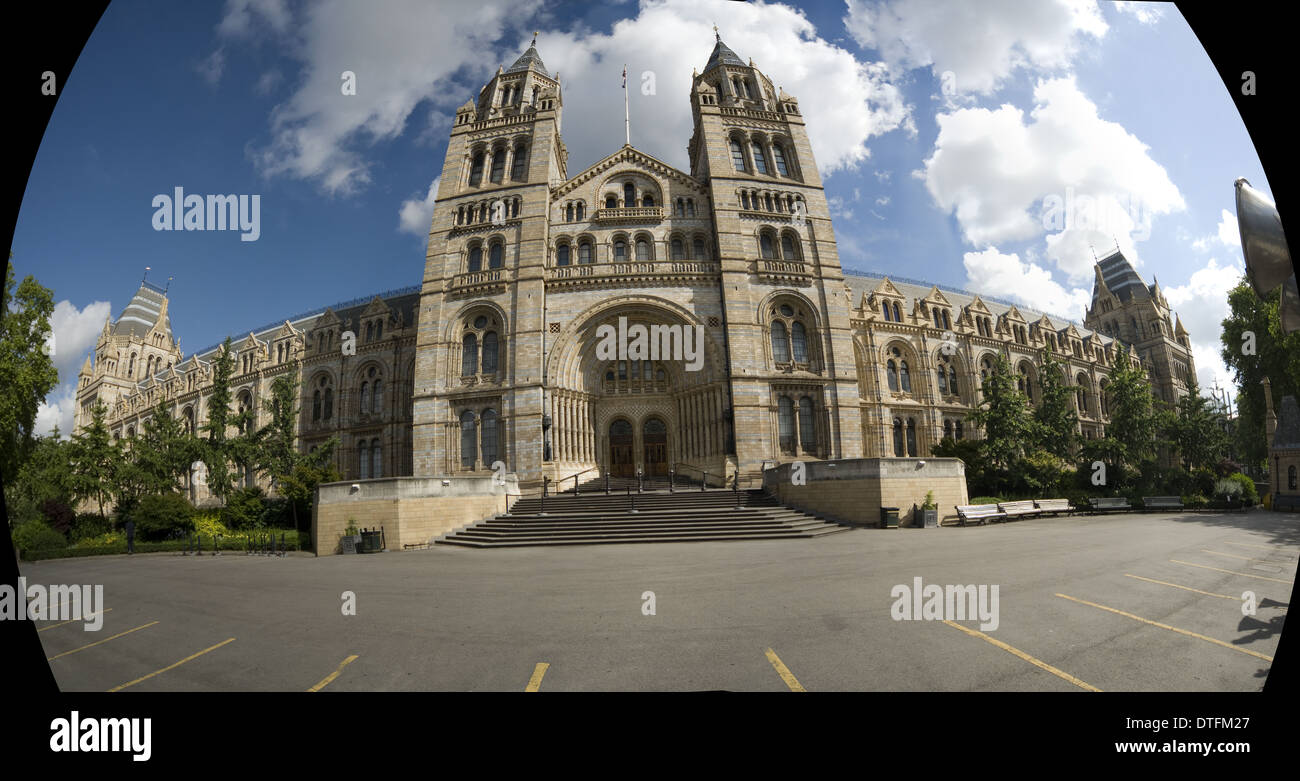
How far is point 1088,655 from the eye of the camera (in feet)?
16.2

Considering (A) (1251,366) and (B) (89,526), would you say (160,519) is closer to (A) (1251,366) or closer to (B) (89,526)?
(B) (89,526)

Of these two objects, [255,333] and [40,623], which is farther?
[255,333]

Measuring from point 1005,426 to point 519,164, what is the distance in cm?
3027

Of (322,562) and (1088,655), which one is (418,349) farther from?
(1088,655)

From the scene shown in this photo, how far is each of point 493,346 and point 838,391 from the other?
1807cm

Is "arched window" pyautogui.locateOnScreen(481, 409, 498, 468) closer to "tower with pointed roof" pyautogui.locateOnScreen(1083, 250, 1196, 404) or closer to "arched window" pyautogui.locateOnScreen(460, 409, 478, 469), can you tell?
"arched window" pyautogui.locateOnScreen(460, 409, 478, 469)

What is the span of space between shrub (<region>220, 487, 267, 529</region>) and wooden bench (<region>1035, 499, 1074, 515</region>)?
34517 mm

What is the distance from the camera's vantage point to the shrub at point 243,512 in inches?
934

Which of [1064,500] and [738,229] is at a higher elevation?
[738,229]

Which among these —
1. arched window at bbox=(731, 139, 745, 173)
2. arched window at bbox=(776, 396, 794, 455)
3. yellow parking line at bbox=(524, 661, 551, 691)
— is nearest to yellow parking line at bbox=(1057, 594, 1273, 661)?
yellow parking line at bbox=(524, 661, 551, 691)

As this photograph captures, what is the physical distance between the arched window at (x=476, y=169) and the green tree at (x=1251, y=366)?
135 feet

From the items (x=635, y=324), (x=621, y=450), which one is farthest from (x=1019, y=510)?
(x=635, y=324)

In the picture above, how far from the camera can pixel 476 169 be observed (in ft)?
99.2
